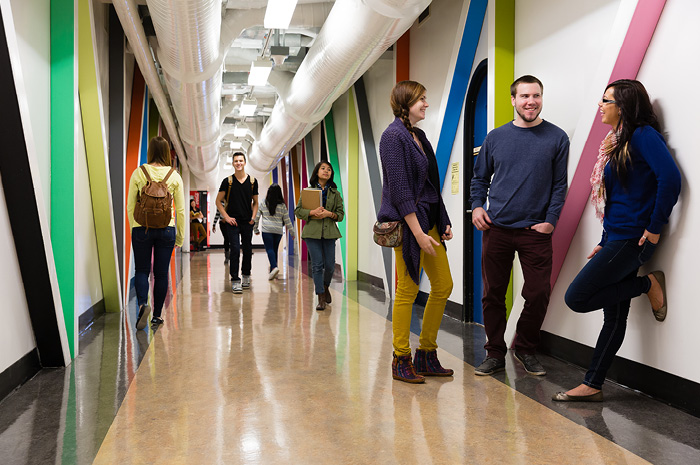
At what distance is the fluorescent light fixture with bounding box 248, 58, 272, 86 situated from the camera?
21.7ft

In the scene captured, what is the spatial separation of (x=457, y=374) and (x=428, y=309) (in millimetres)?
393

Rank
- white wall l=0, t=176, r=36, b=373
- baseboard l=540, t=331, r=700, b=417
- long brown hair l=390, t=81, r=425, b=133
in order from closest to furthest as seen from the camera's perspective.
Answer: baseboard l=540, t=331, r=700, b=417, white wall l=0, t=176, r=36, b=373, long brown hair l=390, t=81, r=425, b=133

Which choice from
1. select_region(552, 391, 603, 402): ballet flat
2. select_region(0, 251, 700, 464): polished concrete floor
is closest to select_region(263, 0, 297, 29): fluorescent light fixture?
select_region(0, 251, 700, 464): polished concrete floor

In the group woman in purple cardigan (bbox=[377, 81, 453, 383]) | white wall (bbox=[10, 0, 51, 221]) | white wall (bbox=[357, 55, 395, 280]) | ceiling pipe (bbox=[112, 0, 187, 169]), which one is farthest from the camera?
white wall (bbox=[357, 55, 395, 280])

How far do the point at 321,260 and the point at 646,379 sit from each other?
3170 millimetres

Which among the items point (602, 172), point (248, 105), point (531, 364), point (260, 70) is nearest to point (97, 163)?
point (260, 70)

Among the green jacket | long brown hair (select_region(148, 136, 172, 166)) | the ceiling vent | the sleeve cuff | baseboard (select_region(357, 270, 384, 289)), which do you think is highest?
the ceiling vent

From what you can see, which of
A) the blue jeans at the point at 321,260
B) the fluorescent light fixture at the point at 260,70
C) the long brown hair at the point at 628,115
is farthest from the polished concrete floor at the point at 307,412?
the fluorescent light fixture at the point at 260,70

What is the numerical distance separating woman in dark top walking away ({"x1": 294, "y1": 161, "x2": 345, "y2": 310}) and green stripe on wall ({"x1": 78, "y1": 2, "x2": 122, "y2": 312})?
160cm

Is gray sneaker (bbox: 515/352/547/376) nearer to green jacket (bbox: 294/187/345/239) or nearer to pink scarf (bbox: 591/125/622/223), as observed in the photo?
pink scarf (bbox: 591/125/622/223)

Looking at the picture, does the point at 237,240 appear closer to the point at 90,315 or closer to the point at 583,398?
the point at 90,315

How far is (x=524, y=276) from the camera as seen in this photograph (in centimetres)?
305

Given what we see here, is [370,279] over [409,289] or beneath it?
beneath

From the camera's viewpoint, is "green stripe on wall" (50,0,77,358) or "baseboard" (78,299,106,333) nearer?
"green stripe on wall" (50,0,77,358)
